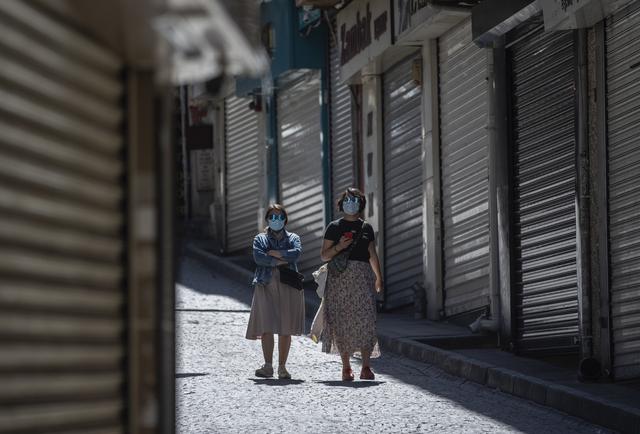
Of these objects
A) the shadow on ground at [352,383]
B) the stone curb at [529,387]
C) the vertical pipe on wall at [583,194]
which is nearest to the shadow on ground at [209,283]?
the stone curb at [529,387]

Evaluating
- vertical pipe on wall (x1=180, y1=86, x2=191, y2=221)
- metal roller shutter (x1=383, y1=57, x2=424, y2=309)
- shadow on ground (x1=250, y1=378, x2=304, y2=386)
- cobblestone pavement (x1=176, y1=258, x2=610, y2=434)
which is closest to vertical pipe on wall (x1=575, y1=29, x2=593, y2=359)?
cobblestone pavement (x1=176, y1=258, x2=610, y2=434)

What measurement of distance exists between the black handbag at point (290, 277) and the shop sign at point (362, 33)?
229 inches

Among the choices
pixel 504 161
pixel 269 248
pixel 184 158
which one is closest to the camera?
pixel 269 248

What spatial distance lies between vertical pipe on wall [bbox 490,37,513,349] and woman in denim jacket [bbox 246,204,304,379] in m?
2.26

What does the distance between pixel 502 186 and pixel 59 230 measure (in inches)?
411

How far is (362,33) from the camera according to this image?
19.9 meters

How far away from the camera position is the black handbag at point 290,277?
512 inches

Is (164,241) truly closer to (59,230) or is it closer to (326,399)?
(59,230)

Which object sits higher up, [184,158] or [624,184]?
[184,158]

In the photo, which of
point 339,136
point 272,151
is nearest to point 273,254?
point 339,136

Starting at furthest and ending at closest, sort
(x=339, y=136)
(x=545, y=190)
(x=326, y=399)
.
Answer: (x=339, y=136)
(x=545, y=190)
(x=326, y=399)

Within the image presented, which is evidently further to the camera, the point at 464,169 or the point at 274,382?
the point at 464,169

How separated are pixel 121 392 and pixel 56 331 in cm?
55

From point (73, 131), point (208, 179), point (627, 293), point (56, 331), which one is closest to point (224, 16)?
point (73, 131)
